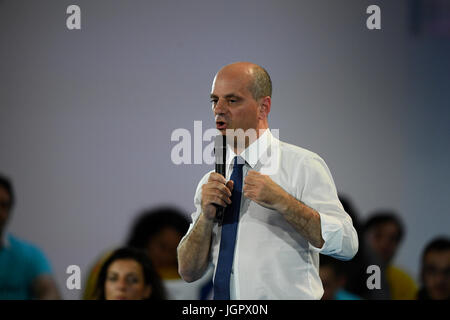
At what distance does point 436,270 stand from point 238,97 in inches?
75.7

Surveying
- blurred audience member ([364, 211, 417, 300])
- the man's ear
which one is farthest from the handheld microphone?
blurred audience member ([364, 211, 417, 300])

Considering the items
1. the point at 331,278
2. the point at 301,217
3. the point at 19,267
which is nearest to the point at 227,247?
the point at 301,217

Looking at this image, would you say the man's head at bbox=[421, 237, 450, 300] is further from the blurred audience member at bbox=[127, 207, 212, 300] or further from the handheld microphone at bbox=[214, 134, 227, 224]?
the handheld microphone at bbox=[214, 134, 227, 224]

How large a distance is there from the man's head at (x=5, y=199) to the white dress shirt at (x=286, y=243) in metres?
1.74

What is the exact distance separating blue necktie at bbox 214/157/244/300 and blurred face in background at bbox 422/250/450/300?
5.67ft

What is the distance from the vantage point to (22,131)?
2.96m

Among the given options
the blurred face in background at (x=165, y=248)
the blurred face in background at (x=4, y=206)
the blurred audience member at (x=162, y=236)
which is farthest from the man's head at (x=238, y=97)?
the blurred face in background at (x=4, y=206)

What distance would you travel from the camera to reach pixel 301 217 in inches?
54.4

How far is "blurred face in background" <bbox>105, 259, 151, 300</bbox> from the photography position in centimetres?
246

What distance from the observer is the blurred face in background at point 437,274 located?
287cm

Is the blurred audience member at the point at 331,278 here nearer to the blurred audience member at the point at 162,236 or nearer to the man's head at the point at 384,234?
the man's head at the point at 384,234

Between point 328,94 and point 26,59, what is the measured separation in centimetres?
157

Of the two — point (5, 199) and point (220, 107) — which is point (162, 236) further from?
point (220, 107)
